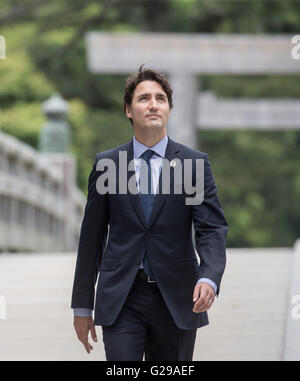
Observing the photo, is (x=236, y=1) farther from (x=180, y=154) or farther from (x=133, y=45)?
(x=180, y=154)

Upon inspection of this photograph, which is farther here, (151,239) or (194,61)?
(194,61)

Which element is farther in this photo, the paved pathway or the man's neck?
the paved pathway

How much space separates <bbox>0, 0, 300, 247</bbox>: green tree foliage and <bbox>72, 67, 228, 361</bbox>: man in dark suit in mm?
17467

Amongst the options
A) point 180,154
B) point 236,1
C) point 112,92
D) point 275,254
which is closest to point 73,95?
point 112,92

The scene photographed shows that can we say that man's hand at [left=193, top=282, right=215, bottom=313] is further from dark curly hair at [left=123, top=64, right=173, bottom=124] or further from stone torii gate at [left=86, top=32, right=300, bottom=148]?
stone torii gate at [left=86, top=32, right=300, bottom=148]

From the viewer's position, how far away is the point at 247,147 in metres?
21.6

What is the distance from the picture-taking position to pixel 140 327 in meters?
3.43

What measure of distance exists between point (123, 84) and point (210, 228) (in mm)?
19787

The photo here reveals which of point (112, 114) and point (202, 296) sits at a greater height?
point (112, 114)

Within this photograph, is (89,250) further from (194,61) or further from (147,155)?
(194,61)

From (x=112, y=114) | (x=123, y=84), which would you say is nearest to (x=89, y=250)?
(x=112, y=114)

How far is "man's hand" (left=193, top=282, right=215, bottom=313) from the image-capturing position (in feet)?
10.7

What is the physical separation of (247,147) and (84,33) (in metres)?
4.77

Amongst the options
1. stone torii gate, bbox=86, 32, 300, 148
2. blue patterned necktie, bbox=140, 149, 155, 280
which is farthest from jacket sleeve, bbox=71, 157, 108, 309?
stone torii gate, bbox=86, 32, 300, 148
